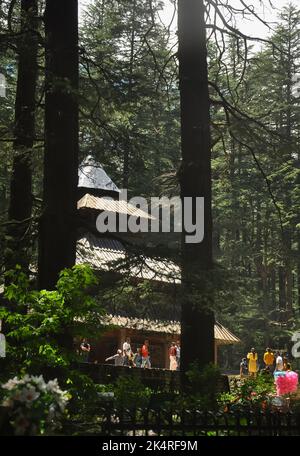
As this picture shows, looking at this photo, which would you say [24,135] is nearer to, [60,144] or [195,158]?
[60,144]

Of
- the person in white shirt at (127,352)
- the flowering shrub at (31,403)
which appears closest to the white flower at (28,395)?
the flowering shrub at (31,403)

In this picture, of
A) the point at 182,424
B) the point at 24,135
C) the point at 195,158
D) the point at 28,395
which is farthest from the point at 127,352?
the point at 28,395

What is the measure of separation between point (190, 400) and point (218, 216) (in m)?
41.9

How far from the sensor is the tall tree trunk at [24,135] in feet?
30.9

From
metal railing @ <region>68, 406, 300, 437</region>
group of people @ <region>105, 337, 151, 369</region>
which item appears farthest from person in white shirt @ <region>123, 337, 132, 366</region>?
metal railing @ <region>68, 406, 300, 437</region>

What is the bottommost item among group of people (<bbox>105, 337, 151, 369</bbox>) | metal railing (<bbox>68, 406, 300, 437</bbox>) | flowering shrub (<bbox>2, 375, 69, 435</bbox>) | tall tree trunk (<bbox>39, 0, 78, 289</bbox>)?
group of people (<bbox>105, 337, 151, 369</bbox>)

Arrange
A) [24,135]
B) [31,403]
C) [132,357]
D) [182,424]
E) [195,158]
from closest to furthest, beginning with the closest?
1. [31,403]
2. [182,424]
3. [195,158]
4. [24,135]
5. [132,357]

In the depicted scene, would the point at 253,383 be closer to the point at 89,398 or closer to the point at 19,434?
the point at 89,398

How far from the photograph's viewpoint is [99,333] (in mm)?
7234

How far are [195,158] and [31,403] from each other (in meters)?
6.62

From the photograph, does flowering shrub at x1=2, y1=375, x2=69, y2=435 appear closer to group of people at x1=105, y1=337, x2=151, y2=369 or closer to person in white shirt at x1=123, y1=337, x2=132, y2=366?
group of people at x1=105, y1=337, x2=151, y2=369

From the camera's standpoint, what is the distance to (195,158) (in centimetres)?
1052

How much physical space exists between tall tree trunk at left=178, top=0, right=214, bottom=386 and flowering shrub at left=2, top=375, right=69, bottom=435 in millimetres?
4193

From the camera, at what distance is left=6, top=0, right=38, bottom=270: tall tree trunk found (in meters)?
9.41
